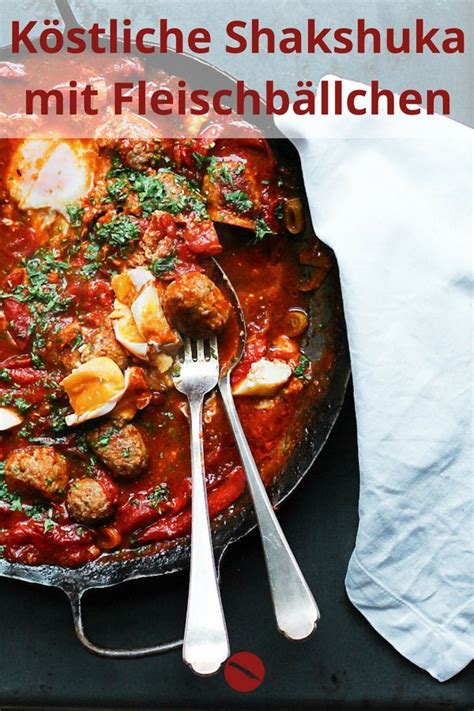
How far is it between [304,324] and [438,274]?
69 centimetres

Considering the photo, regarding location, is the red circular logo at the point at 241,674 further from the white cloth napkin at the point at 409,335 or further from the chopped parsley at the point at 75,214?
the chopped parsley at the point at 75,214

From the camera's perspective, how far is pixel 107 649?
12.9 ft

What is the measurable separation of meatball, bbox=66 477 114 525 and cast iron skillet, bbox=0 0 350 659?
24cm

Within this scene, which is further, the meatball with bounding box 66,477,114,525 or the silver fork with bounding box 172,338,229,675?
the meatball with bounding box 66,477,114,525

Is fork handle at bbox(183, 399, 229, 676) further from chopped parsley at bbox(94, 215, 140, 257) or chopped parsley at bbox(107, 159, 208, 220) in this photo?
chopped parsley at bbox(107, 159, 208, 220)

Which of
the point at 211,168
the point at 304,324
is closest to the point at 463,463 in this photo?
the point at 304,324

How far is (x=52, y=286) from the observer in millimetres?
4230

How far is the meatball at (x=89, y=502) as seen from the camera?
4.02 m

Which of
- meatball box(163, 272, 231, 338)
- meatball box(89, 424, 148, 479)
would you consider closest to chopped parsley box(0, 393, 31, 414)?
meatball box(89, 424, 148, 479)

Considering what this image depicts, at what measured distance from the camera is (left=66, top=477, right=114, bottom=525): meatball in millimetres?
4020

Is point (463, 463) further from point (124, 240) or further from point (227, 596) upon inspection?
point (124, 240)

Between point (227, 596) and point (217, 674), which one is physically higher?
point (227, 596)

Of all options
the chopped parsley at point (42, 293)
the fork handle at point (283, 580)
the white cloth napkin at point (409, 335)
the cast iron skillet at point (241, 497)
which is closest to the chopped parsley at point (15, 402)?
the chopped parsley at point (42, 293)

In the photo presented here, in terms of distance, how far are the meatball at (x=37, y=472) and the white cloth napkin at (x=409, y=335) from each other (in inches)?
55.9
